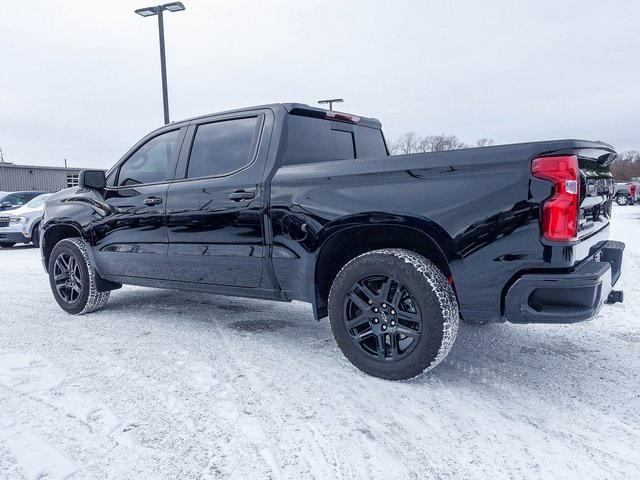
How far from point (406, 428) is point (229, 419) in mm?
915

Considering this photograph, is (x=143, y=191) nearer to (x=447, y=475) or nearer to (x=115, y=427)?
(x=115, y=427)

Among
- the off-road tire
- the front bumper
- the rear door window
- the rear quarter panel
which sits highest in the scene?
the rear door window

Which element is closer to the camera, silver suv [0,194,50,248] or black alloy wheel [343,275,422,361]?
black alloy wheel [343,275,422,361]

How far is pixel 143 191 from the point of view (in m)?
4.25

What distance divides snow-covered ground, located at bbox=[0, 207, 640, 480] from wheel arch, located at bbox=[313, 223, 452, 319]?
577 millimetres

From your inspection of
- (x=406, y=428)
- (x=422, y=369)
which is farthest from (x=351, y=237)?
(x=406, y=428)

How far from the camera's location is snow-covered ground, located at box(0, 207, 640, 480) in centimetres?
207

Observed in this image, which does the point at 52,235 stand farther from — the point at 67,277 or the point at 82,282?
the point at 82,282

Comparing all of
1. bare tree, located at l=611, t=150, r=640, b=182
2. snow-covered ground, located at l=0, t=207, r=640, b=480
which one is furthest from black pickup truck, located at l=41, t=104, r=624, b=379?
bare tree, located at l=611, t=150, r=640, b=182

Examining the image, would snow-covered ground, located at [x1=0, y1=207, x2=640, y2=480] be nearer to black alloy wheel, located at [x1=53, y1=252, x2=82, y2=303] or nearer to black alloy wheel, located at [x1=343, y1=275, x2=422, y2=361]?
black alloy wheel, located at [x1=343, y1=275, x2=422, y2=361]

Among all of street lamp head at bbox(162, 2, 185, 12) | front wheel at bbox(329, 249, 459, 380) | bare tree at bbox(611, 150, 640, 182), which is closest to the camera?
front wheel at bbox(329, 249, 459, 380)

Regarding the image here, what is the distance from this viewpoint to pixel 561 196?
2.35 m

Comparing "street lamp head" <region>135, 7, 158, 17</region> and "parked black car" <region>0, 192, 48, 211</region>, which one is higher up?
"street lamp head" <region>135, 7, 158, 17</region>

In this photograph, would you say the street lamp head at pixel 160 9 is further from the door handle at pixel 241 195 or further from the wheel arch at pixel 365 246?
the wheel arch at pixel 365 246
